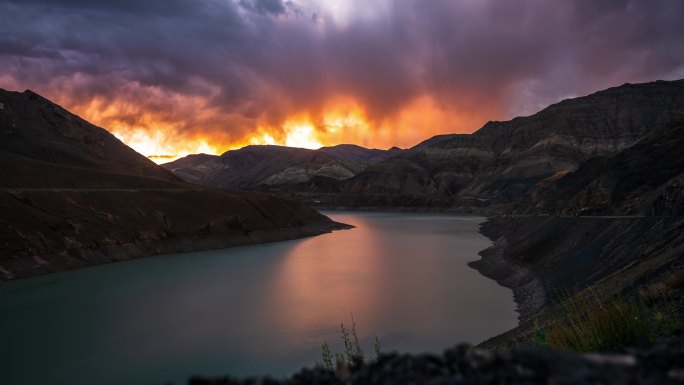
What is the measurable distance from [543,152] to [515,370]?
583ft

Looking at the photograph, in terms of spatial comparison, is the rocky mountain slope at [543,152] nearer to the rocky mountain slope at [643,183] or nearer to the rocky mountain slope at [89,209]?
the rocky mountain slope at [89,209]

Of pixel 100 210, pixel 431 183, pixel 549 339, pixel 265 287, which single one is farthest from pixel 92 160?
pixel 431 183

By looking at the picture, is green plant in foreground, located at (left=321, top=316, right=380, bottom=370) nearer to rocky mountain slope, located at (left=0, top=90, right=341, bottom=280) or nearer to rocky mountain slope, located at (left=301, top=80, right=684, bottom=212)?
rocky mountain slope, located at (left=0, top=90, right=341, bottom=280)

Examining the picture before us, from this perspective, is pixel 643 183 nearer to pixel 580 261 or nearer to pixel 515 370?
pixel 580 261

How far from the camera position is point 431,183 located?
195m

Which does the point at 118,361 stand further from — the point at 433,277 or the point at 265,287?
the point at 433,277

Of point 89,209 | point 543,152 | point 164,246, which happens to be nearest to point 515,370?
point 164,246

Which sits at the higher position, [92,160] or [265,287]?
[92,160]

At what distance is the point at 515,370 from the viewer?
3.81 meters

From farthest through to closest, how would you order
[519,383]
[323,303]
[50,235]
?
1. [50,235]
2. [323,303]
3. [519,383]

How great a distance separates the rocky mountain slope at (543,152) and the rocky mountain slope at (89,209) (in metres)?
79.8

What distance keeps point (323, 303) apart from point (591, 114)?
186395mm

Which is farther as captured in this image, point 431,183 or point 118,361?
point 431,183

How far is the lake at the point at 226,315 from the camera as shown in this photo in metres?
20.2
